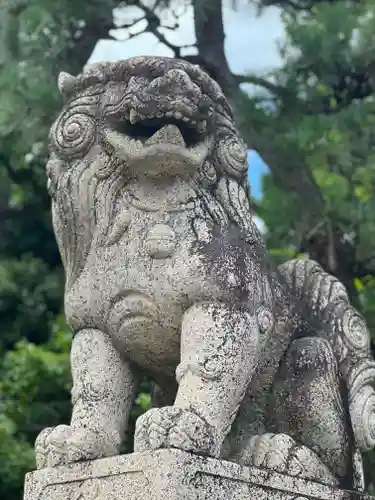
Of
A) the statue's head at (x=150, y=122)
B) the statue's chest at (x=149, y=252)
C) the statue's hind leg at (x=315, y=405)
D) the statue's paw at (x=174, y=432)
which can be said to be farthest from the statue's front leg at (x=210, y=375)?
the statue's head at (x=150, y=122)

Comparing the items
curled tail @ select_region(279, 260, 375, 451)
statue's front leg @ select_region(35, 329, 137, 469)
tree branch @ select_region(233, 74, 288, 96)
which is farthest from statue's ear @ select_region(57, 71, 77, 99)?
tree branch @ select_region(233, 74, 288, 96)

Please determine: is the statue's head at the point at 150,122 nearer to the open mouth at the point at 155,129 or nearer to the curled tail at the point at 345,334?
the open mouth at the point at 155,129

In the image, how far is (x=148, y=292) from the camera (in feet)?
8.62

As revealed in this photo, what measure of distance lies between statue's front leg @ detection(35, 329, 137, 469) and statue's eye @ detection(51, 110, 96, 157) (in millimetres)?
570

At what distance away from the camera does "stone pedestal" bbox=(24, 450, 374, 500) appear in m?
2.26

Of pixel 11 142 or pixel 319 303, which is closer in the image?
pixel 319 303

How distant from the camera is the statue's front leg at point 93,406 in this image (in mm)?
2508

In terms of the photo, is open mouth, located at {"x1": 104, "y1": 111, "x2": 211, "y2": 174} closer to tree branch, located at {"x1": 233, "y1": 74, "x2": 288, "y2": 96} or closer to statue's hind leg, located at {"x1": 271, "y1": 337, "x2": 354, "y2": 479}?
statue's hind leg, located at {"x1": 271, "y1": 337, "x2": 354, "y2": 479}

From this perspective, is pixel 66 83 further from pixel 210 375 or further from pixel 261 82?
pixel 261 82

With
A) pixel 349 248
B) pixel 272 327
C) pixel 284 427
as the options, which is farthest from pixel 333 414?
pixel 349 248

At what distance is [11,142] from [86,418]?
404cm

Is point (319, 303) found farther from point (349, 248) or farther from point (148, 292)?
point (349, 248)

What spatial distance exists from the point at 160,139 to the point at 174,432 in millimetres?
895

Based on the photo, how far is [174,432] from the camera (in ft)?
7.57
